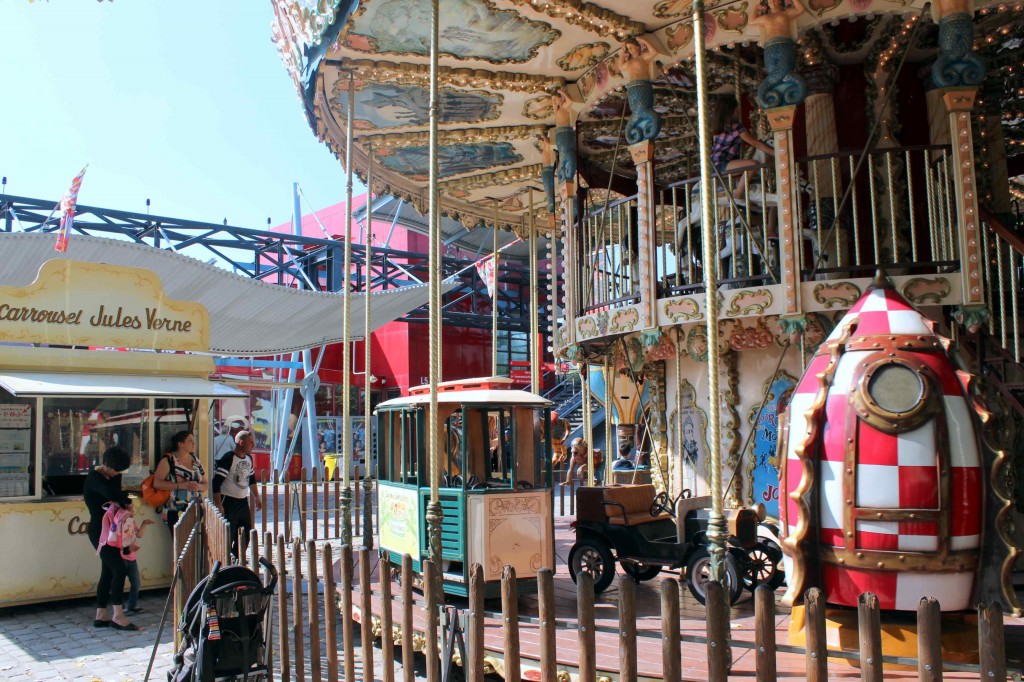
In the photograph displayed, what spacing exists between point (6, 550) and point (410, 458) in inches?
185

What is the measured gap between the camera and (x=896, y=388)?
4.84 meters

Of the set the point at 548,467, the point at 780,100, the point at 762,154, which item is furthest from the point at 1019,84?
the point at 548,467

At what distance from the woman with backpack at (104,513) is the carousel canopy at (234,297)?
771 cm

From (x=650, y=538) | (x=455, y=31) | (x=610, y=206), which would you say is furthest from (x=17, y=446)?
(x=610, y=206)

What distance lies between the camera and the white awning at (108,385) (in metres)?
9.04

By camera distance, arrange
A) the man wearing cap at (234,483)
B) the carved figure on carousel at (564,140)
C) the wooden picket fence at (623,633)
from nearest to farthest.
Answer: the wooden picket fence at (623,633)
the man wearing cap at (234,483)
the carved figure on carousel at (564,140)

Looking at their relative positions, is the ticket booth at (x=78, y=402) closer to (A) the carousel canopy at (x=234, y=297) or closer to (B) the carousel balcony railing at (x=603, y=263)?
(B) the carousel balcony railing at (x=603, y=263)

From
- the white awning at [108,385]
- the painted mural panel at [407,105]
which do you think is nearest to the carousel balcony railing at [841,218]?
the painted mural panel at [407,105]

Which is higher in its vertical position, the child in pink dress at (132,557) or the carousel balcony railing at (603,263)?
the carousel balcony railing at (603,263)

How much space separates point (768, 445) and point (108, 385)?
23.8 feet

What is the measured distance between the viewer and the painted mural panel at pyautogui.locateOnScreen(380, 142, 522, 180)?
13023mm

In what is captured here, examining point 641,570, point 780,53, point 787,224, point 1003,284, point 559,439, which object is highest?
point 780,53

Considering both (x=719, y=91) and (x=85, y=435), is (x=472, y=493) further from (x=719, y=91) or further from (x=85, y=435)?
(x=719, y=91)

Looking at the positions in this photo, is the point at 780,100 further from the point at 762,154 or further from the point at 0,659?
the point at 0,659
